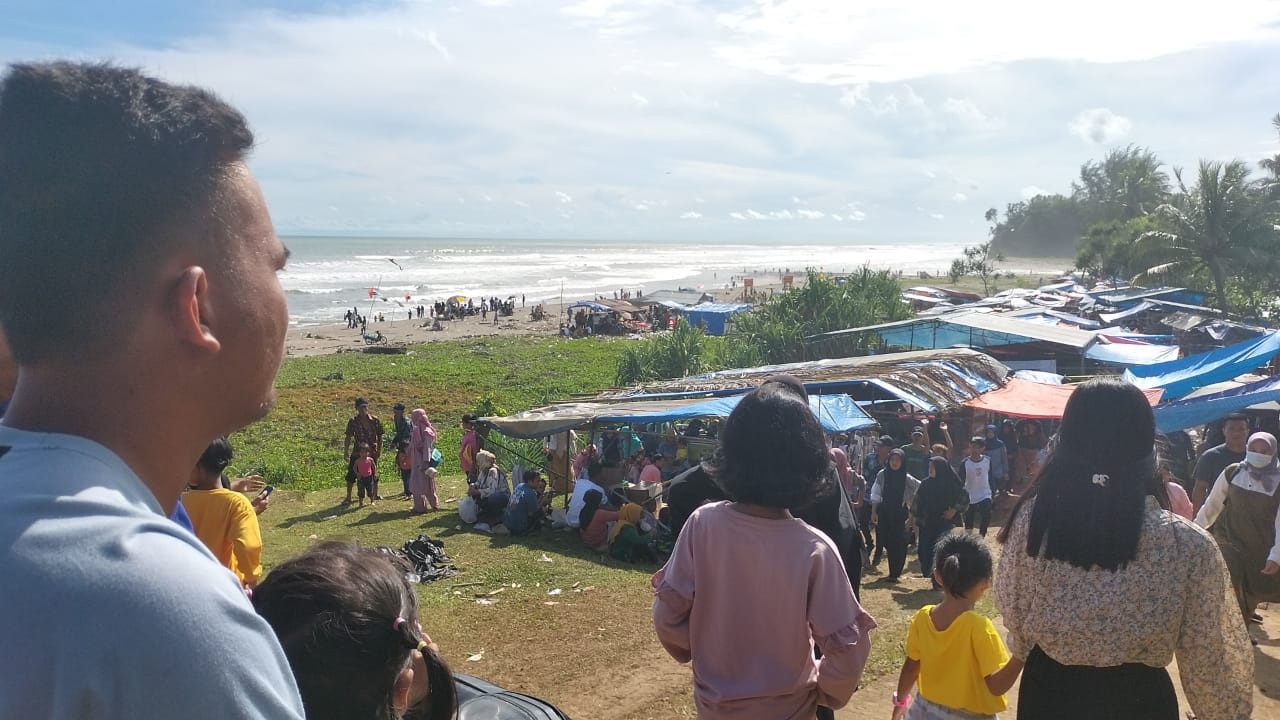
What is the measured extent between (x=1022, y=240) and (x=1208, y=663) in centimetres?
12854

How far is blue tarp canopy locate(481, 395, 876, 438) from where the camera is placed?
10.7 m

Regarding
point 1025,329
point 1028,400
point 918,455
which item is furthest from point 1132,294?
point 918,455

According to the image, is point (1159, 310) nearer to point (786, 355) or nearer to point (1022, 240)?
point (786, 355)

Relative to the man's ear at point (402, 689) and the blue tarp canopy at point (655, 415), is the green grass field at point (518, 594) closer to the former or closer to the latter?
the man's ear at point (402, 689)

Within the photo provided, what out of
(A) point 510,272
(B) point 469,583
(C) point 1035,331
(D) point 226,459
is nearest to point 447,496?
(B) point 469,583

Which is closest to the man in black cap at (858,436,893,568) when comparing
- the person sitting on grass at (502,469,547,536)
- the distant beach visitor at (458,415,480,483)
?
the person sitting on grass at (502,469,547,536)

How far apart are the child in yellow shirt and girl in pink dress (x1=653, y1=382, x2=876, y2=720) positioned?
1.21 metres

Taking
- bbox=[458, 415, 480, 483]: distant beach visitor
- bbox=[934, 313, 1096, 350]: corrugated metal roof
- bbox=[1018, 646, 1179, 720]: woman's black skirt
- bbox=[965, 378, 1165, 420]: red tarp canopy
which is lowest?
bbox=[458, 415, 480, 483]: distant beach visitor

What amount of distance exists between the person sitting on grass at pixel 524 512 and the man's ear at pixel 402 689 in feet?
30.9

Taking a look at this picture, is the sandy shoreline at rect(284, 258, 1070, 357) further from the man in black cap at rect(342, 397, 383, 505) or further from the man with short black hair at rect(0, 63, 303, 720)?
the man with short black hair at rect(0, 63, 303, 720)

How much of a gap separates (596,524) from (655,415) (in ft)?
5.01

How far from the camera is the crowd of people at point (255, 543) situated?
795mm

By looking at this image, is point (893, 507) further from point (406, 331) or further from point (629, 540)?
point (406, 331)

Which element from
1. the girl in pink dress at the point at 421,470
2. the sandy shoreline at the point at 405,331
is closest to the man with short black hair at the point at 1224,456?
the girl in pink dress at the point at 421,470
